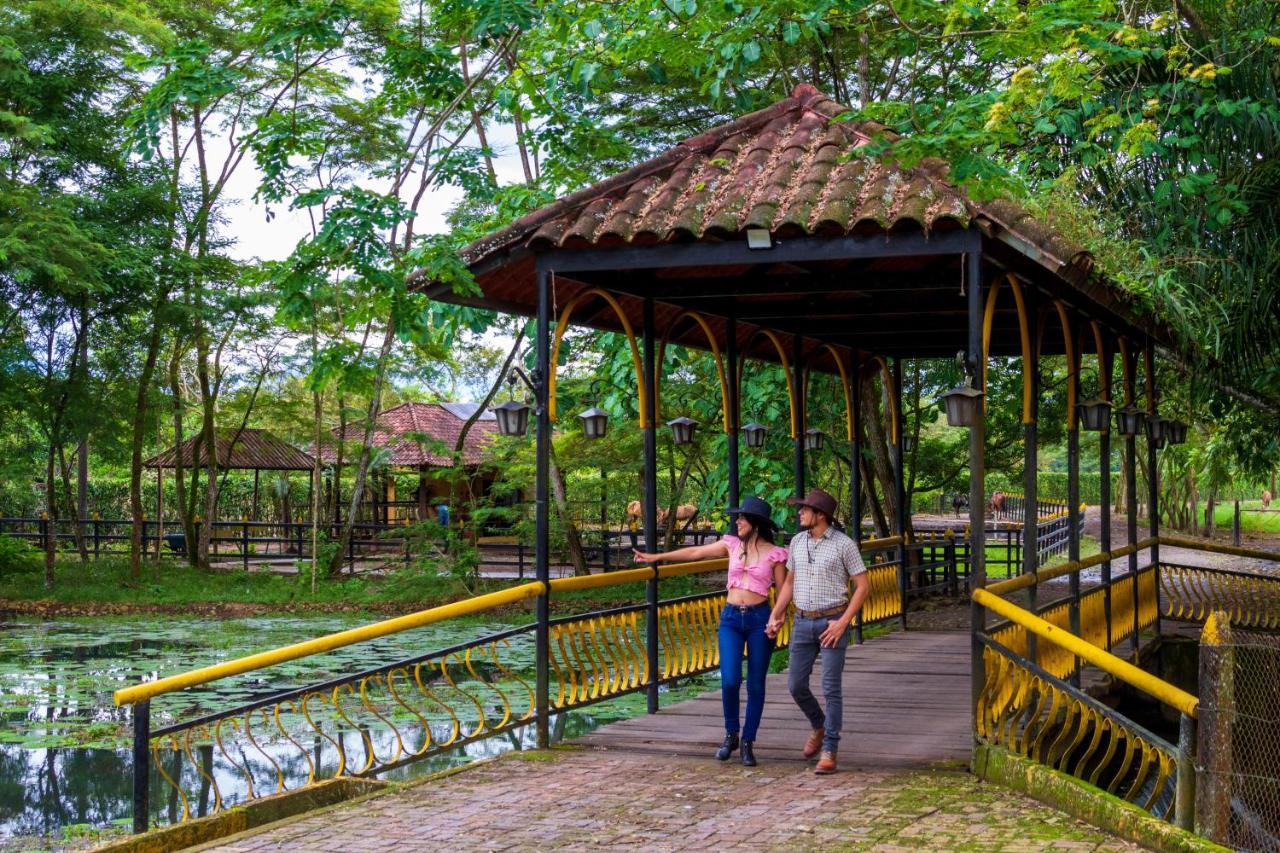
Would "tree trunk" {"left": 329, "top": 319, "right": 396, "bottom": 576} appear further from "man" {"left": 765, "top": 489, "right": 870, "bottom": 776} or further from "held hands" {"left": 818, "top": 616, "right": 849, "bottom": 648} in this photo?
"held hands" {"left": 818, "top": 616, "right": 849, "bottom": 648}

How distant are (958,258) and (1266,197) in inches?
208

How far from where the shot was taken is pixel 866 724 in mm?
9617

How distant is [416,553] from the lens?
93.1 ft

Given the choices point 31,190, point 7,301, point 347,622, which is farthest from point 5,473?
point 347,622

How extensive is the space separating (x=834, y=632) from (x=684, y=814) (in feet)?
4.65

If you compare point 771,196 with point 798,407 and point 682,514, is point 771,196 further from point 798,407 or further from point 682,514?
point 682,514

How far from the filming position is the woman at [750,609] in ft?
27.2

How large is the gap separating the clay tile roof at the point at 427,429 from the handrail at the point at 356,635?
77.0 ft

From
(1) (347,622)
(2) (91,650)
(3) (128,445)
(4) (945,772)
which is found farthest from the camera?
(3) (128,445)

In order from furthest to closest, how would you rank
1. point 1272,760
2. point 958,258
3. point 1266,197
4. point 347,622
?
point 347,622 < point 1266,197 < point 958,258 < point 1272,760

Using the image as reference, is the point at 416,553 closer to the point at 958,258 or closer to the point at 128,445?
the point at 128,445

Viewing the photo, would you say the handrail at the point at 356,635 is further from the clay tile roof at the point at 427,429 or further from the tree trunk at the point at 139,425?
the clay tile roof at the point at 427,429

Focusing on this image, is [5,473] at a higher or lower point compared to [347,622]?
higher

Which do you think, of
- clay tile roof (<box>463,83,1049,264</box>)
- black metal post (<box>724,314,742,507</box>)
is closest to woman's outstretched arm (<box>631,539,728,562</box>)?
clay tile roof (<box>463,83,1049,264</box>)
